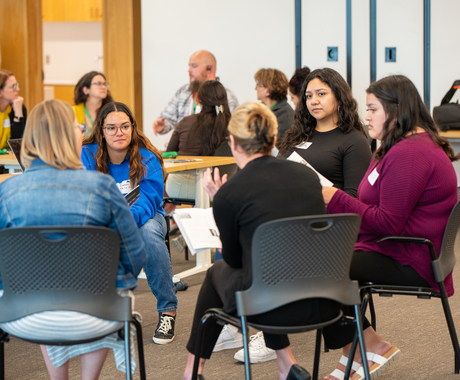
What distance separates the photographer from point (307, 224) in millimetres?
1566

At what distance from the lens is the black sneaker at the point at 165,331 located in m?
2.68

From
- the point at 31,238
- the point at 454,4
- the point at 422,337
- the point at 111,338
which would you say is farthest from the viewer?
the point at 454,4

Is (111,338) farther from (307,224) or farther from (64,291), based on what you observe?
(307,224)

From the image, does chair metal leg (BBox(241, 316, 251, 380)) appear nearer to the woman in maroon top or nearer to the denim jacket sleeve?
the denim jacket sleeve

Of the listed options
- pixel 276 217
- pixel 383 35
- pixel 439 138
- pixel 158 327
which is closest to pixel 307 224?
pixel 276 217

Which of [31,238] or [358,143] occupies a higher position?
[358,143]

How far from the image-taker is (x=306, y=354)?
251 centimetres

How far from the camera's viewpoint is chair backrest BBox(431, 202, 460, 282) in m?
2.02

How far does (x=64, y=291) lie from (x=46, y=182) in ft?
1.00

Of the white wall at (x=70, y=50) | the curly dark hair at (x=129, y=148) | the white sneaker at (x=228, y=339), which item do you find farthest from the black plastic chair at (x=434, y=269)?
the white wall at (x=70, y=50)

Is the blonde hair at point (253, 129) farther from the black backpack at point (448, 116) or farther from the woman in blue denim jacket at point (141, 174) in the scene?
the black backpack at point (448, 116)

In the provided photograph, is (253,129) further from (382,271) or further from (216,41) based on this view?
(216,41)

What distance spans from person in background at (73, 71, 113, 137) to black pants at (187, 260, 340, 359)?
10.9ft

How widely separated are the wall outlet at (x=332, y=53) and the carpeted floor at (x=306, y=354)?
349cm
